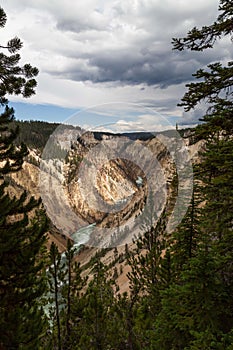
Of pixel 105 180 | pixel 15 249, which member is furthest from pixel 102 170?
pixel 15 249

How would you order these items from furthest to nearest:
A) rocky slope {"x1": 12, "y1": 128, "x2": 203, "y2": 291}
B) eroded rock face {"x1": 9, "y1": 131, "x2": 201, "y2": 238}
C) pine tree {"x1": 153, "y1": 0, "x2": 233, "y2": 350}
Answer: rocky slope {"x1": 12, "y1": 128, "x2": 203, "y2": 291} < eroded rock face {"x1": 9, "y1": 131, "x2": 201, "y2": 238} < pine tree {"x1": 153, "y1": 0, "x2": 233, "y2": 350}

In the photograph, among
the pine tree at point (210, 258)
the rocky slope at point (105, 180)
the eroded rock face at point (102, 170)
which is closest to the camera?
the pine tree at point (210, 258)

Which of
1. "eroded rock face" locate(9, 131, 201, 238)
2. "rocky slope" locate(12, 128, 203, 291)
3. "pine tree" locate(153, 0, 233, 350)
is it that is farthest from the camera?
"rocky slope" locate(12, 128, 203, 291)

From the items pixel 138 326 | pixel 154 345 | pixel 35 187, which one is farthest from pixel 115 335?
pixel 35 187

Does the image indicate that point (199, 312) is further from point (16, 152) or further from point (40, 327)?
point (16, 152)

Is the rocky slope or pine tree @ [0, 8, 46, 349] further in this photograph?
the rocky slope

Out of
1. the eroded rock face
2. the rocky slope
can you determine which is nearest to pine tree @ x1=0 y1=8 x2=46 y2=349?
the rocky slope

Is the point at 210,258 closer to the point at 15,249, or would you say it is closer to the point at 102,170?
the point at 15,249

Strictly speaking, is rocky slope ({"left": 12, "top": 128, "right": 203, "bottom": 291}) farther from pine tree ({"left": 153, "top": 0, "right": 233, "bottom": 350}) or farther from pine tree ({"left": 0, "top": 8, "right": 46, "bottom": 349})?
pine tree ({"left": 153, "top": 0, "right": 233, "bottom": 350})

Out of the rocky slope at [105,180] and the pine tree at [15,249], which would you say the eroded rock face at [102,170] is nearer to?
the rocky slope at [105,180]

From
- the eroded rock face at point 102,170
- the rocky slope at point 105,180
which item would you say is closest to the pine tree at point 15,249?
the rocky slope at point 105,180

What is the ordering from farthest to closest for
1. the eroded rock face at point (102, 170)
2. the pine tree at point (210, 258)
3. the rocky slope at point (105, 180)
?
the rocky slope at point (105, 180) < the eroded rock face at point (102, 170) < the pine tree at point (210, 258)
